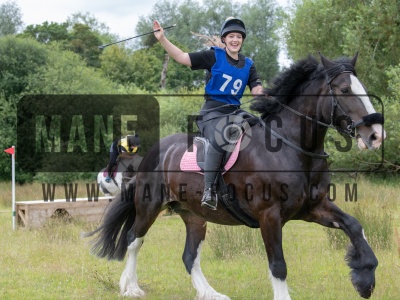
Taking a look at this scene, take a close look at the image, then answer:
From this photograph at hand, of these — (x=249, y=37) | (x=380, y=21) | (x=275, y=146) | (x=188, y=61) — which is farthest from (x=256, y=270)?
(x=249, y=37)

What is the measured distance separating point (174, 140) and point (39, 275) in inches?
118

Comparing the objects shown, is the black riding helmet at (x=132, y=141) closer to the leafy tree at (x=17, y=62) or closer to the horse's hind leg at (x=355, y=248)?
the horse's hind leg at (x=355, y=248)

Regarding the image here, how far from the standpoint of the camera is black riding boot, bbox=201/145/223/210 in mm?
6355

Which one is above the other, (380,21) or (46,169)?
(380,21)

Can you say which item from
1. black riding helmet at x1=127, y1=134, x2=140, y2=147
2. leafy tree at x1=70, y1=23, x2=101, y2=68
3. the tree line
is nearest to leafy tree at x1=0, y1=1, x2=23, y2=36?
the tree line

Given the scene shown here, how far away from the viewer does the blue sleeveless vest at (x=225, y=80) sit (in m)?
6.56

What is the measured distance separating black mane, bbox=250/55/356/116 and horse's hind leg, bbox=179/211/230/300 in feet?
6.82

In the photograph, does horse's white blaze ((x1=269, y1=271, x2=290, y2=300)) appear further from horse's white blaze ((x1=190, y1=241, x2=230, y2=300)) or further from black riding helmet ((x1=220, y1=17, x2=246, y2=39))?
black riding helmet ((x1=220, y1=17, x2=246, y2=39))

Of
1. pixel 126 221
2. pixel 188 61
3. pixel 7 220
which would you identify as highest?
pixel 188 61

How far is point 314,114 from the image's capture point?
595 cm

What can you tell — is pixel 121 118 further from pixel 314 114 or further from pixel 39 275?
pixel 314 114

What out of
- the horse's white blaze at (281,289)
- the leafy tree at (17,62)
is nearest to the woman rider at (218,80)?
the horse's white blaze at (281,289)

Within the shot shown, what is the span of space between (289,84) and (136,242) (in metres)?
3.11

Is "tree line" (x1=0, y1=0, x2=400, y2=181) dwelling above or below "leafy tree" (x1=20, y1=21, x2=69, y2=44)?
below
